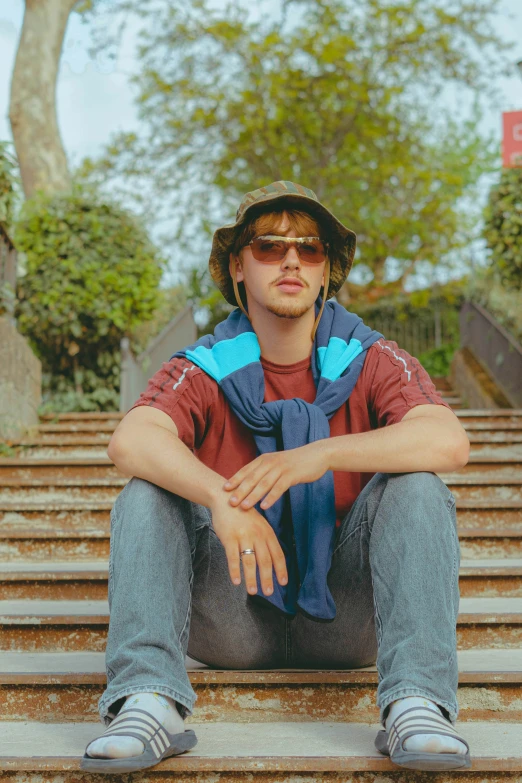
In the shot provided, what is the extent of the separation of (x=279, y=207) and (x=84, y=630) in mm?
1415

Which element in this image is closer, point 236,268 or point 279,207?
point 279,207

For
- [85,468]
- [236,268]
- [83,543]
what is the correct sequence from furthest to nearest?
[85,468]
[83,543]
[236,268]

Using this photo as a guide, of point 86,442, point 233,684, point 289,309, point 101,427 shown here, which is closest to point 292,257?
point 289,309

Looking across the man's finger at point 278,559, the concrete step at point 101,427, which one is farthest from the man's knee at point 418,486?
the concrete step at point 101,427

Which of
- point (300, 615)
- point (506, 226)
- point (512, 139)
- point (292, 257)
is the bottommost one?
point (300, 615)

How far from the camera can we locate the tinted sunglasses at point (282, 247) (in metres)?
2.18

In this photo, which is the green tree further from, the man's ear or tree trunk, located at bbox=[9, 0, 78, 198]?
the man's ear

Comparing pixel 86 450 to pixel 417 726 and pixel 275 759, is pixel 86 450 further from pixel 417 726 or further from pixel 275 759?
pixel 417 726

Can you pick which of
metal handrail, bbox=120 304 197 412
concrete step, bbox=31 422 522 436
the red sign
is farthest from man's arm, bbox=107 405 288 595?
the red sign

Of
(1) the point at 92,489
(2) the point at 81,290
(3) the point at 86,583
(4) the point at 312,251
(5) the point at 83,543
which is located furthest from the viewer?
(2) the point at 81,290

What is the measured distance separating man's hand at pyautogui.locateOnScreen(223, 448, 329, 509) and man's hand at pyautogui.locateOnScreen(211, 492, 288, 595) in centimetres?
3

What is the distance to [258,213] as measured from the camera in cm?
222

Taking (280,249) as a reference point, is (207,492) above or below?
below

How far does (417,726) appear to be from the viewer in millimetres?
1480
